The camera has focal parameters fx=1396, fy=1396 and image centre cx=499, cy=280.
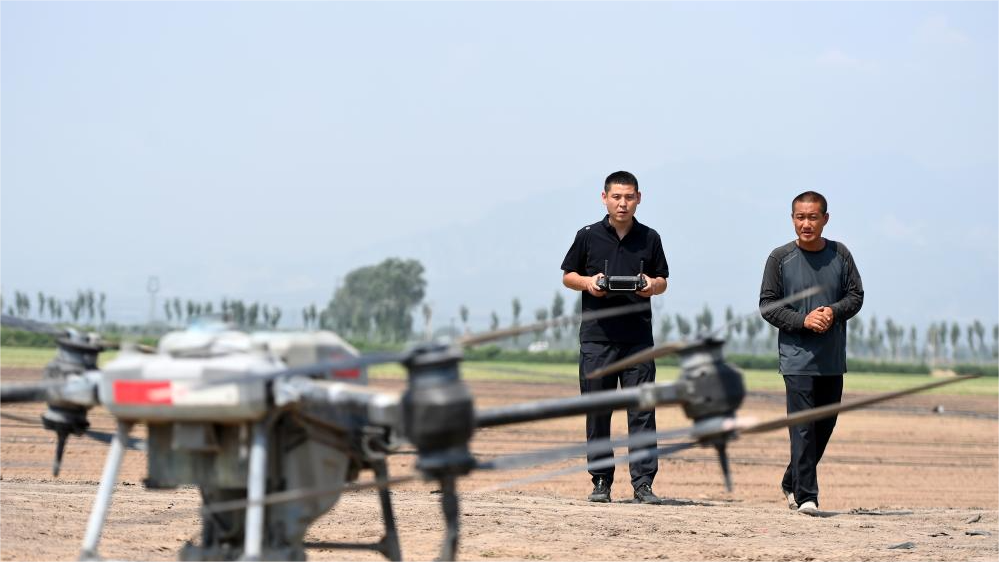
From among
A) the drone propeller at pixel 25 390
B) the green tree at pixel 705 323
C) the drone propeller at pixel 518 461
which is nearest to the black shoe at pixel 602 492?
the green tree at pixel 705 323

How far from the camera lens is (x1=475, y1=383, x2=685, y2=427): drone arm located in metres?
5.14

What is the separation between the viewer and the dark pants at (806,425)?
10156 millimetres

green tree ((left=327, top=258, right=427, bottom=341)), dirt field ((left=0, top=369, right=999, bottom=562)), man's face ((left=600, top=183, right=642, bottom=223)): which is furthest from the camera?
green tree ((left=327, top=258, right=427, bottom=341))

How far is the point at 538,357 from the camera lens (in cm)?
7650

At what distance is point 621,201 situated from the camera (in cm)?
1027

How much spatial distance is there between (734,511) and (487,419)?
18.9 feet

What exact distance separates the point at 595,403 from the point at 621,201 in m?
5.20

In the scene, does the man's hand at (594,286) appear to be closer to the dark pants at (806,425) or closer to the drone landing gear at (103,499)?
the dark pants at (806,425)

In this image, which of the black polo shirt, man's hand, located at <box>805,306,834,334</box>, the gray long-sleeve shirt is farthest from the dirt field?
man's hand, located at <box>805,306,834,334</box>

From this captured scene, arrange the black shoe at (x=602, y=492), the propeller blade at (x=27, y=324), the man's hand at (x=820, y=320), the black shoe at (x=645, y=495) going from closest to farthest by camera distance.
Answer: the propeller blade at (x=27, y=324), the man's hand at (x=820, y=320), the black shoe at (x=602, y=492), the black shoe at (x=645, y=495)

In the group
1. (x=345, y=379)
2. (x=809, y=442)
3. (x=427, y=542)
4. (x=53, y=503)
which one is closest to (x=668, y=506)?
(x=809, y=442)

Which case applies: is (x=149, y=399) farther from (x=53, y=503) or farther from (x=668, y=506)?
(x=668, y=506)

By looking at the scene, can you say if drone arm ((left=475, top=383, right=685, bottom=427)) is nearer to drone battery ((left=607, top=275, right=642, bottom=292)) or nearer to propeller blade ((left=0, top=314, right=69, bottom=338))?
propeller blade ((left=0, top=314, right=69, bottom=338))

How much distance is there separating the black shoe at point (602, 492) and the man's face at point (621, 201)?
1.98 meters
